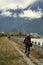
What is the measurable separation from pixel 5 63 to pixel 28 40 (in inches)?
259

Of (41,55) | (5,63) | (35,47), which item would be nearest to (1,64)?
(5,63)

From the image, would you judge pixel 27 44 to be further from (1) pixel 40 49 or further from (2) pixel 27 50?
(1) pixel 40 49

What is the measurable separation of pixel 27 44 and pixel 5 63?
6.48m

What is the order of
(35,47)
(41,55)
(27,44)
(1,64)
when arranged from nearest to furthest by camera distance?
Result: (1,64)
(27,44)
(41,55)
(35,47)

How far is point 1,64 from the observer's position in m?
26.3

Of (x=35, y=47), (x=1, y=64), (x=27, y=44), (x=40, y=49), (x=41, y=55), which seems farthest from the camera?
(x=35, y=47)

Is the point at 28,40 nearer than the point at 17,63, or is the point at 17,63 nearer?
the point at 17,63

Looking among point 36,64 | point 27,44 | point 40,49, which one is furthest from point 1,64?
point 40,49

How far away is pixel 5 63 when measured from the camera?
27.2 meters

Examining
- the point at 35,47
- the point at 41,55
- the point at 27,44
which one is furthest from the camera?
the point at 35,47

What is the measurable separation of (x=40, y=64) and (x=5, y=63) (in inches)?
106

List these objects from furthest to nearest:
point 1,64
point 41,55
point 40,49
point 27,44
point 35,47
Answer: point 35,47 → point 40,49 → point 41,55 → point 27,44 → point 1,64

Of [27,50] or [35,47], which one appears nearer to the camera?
[27,50]

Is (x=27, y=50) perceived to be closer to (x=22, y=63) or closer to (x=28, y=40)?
(x=28, y=40)
